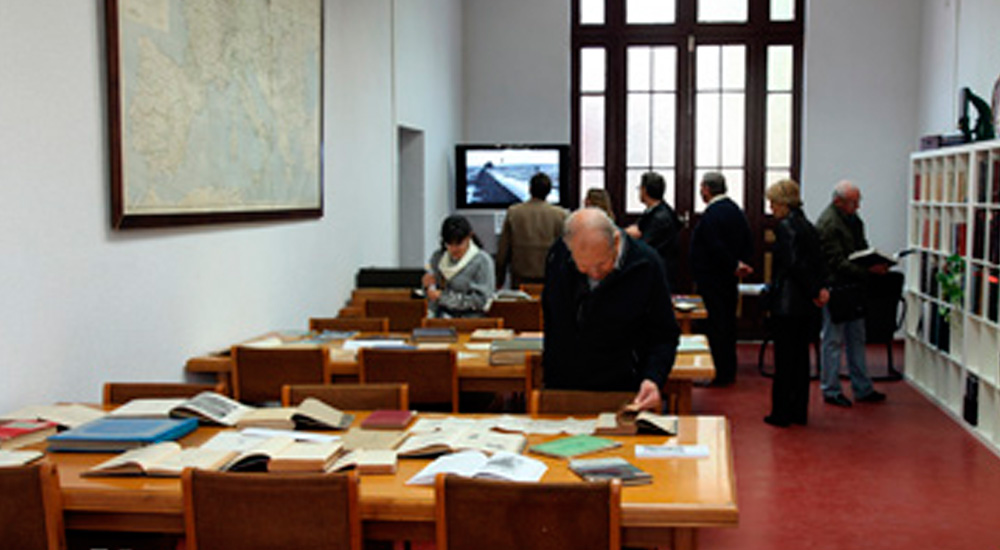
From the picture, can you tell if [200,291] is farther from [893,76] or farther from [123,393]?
[893,76]

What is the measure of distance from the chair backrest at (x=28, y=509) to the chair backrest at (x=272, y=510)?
0.39 metres

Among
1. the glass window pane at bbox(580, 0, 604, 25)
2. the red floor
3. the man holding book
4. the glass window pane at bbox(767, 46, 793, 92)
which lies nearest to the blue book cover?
the man holding book

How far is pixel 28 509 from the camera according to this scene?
3072 mm

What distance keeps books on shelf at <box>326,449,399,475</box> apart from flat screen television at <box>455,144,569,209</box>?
342 inches

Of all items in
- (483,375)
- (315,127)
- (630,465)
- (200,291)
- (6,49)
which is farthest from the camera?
(315,127)

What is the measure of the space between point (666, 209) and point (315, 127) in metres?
3.09

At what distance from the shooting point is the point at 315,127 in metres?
7.93

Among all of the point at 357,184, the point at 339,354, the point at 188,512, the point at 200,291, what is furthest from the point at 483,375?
the point at 357,184

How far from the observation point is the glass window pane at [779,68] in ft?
41.4

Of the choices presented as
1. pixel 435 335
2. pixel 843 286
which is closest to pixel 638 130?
pixel 843 286

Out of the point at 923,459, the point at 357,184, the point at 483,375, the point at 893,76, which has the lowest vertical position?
the point at 923,459

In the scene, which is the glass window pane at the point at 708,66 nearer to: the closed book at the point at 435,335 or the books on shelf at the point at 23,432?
the closed book at the point at 435,335

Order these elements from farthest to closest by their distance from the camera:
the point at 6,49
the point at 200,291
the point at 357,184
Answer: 1. the point at 357,184
2. the point at 200,291
3. the point at 6,49

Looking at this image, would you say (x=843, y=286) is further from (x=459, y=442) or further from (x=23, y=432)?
(x=23, y=432)
